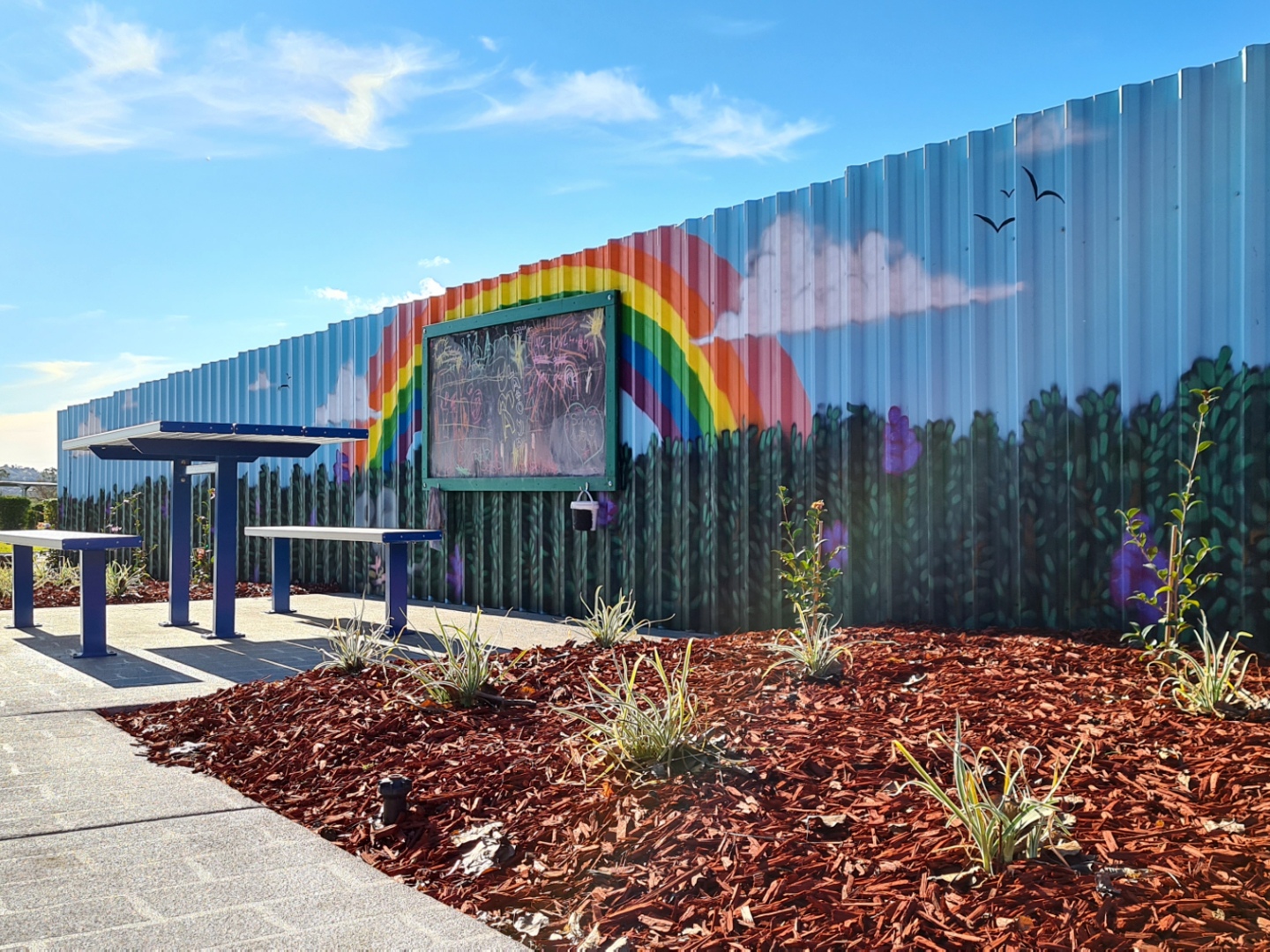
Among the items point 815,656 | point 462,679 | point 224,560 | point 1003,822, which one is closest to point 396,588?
point 224,560

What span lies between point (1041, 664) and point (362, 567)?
28.1ft

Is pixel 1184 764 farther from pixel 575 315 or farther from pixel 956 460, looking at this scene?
pixel 575 315

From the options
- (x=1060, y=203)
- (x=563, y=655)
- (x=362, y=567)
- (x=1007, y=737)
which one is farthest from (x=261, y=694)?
(x=362, y=567)

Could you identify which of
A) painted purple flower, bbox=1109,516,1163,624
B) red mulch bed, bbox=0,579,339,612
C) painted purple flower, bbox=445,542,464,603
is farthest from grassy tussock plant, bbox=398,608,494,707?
red mulch bed, bbox=0,579,339,612

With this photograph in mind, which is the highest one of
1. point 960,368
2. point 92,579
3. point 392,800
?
point 960,368

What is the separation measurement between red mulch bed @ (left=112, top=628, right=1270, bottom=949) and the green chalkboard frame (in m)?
3.58

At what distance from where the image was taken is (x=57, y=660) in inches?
260

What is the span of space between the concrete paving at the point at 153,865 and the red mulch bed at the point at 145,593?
5537 millimetres

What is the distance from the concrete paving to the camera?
8.14 feet

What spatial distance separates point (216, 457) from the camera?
8.25m

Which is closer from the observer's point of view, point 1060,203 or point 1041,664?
point 1041,664

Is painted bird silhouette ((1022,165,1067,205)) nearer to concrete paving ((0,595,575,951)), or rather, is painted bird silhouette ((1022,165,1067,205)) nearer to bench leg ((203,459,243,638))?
concrete paving ((0,595,575,951))

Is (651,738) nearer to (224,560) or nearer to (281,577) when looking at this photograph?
(224,560)

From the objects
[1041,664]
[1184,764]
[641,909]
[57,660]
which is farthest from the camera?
[57,660]
